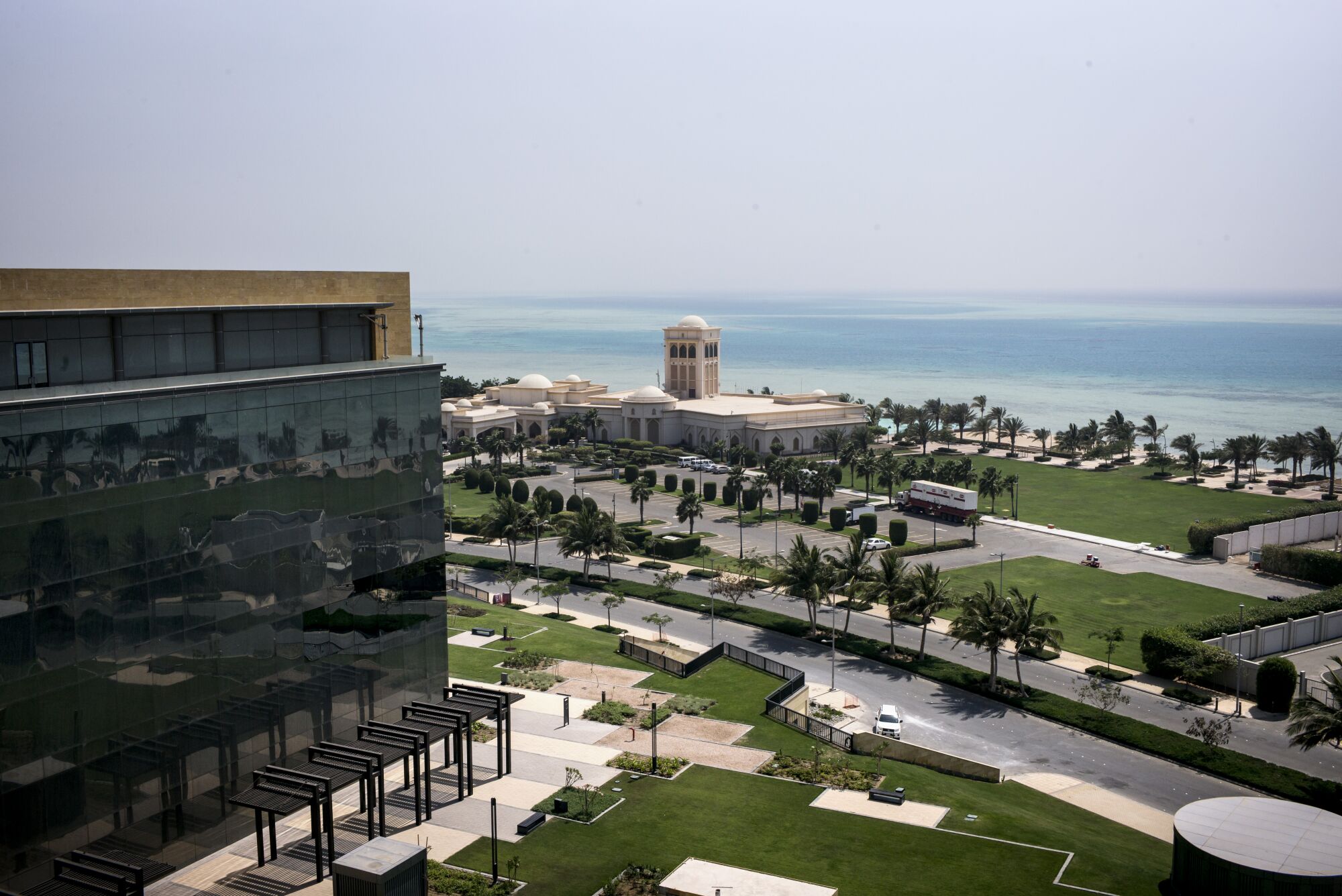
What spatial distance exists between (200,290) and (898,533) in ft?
197

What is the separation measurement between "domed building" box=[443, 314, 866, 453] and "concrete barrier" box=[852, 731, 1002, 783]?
7679 centimetres

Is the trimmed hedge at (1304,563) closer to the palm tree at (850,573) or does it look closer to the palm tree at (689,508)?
the palm tree at (850,573)

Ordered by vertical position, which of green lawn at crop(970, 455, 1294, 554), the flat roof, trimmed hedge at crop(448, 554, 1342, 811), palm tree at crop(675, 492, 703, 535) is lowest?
trimmed hedge at crop(448, 554, 1342, 811)

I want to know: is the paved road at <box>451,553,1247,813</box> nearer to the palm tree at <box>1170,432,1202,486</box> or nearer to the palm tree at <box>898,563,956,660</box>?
the palm tree at <box>898,563,956,660</box>

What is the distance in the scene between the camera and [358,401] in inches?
1415

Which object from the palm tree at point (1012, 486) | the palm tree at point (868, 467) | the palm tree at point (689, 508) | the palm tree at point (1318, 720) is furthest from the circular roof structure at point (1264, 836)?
the palm tree at point (868, 467)

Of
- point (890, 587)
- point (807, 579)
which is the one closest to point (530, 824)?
point (890, 587)

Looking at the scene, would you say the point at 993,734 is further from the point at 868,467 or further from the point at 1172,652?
the point at 868,467

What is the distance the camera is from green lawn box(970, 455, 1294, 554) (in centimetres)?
8888

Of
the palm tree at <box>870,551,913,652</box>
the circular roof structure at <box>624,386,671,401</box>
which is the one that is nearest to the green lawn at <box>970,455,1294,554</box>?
the palm tree at <box>870,551,913,652</box>

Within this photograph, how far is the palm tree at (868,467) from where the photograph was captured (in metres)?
99.8

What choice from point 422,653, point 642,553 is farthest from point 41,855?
point 642,553

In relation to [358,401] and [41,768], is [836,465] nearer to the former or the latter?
[358,401]

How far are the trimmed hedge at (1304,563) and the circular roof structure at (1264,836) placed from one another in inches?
1574
